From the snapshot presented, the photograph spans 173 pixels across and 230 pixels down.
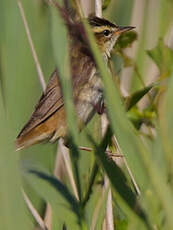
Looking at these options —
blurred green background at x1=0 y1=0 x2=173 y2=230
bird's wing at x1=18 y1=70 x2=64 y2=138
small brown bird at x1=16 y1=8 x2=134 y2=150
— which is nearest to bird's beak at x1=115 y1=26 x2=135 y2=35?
small brown bird at x1=16 y1=8 x2=134 y2=150

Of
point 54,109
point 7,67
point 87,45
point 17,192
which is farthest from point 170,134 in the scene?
point 54,109

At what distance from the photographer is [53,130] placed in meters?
2.97

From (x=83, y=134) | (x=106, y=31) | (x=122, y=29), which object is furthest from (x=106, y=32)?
(x=83, y=134)

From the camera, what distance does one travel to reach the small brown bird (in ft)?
8.68

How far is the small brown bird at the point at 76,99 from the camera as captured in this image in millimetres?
2646

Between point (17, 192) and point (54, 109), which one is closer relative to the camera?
point (17, 192)

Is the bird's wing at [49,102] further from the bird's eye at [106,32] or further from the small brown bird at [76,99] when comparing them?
the bird's eye at [106,32]

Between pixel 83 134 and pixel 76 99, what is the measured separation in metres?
0.25

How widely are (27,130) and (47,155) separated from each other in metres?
0.16

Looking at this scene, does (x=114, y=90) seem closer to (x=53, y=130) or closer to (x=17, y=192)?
(x=17, y=192)

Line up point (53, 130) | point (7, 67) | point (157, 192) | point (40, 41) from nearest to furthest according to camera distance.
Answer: point (157, 192)
point (7, 67)
point (40, 41)
point (53, 130)

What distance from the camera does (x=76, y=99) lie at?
2.76m

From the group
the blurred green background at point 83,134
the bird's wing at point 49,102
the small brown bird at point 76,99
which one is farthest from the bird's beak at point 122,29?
the bird's wing at point 49,102

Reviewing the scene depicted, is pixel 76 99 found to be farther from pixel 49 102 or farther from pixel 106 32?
pixel 106 32
